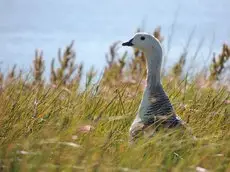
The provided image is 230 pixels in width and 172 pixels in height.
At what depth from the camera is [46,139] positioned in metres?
3.54

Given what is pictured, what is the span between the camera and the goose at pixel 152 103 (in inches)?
173

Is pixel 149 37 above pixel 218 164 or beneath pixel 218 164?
above

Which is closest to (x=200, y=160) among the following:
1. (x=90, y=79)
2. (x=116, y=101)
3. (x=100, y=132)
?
(x=100, y=132)

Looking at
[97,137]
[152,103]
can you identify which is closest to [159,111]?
[152,103]

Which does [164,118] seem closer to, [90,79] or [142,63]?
[90,79]

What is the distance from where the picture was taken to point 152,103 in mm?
4848

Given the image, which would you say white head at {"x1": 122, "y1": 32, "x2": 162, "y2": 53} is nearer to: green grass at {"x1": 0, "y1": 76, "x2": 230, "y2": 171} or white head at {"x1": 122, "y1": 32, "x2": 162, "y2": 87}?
white head at {"x1": 122, "y1": 32, "x2": 162, "y2": 87}

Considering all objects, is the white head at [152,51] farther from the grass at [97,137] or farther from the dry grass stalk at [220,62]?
the dry grass stalk at [220,62]

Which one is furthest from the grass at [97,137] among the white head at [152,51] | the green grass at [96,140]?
the white head at [152,51]

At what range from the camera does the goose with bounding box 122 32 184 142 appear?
4400 mm

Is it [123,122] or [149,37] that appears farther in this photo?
[149,37]

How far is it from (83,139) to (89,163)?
77 cm

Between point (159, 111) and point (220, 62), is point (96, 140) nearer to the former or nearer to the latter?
point (159, 111)

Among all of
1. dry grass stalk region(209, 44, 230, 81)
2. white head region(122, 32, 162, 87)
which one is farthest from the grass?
dry grass stalk region(209, 44, 230, 81)
